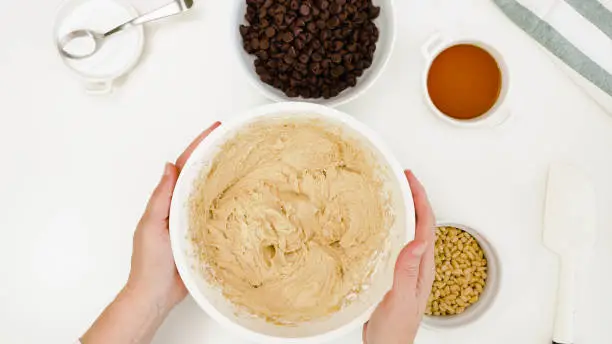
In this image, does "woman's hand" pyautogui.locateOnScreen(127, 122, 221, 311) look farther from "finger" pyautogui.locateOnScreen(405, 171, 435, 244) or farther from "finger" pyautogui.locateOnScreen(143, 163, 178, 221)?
"finger" pyautogui.locateOnScreen(405, 171, 435, 244)

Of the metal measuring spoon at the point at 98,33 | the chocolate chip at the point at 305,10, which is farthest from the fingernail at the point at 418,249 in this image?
the metal measuring spoon at the point at 98,33

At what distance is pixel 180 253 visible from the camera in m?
0.90

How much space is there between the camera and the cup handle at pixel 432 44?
104cm

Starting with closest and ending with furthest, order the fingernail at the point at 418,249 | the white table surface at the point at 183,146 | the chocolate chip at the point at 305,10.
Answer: the fingernail at the point at 418,249 < the chocolate chip at the point at 305,10 < the white table surface at the point at 183,146

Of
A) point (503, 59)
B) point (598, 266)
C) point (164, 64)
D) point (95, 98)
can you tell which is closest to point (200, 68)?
point (164, 64)

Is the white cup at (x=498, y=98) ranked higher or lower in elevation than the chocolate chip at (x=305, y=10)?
lower

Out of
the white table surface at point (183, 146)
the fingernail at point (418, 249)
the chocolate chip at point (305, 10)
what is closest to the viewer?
the fingernail at point (418, 249)

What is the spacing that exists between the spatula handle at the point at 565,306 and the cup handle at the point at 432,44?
0.45 meters

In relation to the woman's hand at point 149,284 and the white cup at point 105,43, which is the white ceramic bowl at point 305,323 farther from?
the white cup at point 105,43

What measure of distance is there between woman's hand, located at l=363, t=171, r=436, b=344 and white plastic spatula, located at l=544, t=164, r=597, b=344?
10.5 inches

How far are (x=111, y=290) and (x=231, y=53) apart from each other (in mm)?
511

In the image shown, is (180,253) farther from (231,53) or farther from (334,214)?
(231,53)

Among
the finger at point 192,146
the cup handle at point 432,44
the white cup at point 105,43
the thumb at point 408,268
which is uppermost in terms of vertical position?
the white cup at point 105,43

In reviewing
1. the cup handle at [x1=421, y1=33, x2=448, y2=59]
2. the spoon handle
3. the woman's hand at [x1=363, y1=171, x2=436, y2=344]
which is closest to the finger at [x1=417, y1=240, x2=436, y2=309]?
the woman's hand at [x1=363, y1=171, x2=436, y2=344]
